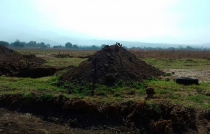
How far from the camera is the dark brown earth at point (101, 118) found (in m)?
6.38

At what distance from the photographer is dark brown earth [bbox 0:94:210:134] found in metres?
6.38

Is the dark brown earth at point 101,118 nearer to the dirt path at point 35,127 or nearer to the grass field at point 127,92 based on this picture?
the dirt path at point 35,127

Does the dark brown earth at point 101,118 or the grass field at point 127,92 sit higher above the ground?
the grass field at point 127,92

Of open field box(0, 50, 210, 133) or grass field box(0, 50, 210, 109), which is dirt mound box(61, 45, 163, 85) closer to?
grass field box(0, 50, 210, 109)

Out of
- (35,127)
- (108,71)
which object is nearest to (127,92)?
(108,71)

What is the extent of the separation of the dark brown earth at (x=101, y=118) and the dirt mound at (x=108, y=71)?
2346mm

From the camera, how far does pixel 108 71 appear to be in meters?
10.6

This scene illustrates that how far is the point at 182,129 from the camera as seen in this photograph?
636 cm

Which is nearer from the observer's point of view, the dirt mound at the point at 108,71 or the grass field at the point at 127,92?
the grass field at the point at 127,92

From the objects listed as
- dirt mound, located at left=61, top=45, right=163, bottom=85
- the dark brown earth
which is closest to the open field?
the dark brown earth

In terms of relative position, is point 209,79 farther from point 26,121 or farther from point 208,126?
point 26,121

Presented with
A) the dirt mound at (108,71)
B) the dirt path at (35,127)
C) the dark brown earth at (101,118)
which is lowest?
the dirt path at (35,127)

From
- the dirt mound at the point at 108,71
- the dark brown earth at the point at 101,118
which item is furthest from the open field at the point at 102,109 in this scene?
the dirt mound at the point at 108,71

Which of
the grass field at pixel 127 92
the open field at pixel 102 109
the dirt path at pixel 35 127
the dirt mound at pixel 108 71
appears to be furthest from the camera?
the dirt mound at pixel 108 71
